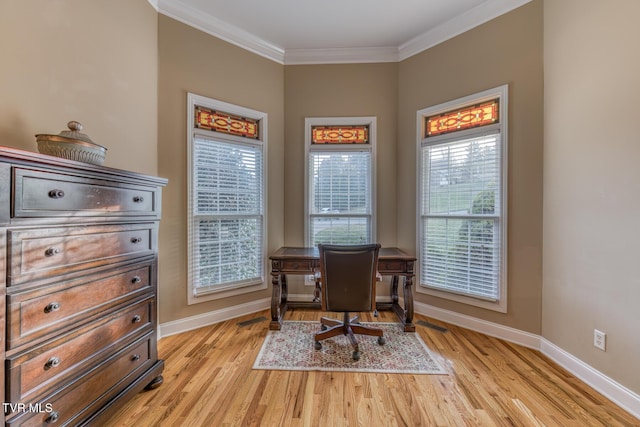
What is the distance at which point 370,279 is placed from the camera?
2277mm

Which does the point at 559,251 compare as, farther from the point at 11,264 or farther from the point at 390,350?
the point at 11,264

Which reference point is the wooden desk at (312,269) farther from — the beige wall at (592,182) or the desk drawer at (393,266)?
the beige wall at (592,182)

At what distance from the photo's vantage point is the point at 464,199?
284 cm

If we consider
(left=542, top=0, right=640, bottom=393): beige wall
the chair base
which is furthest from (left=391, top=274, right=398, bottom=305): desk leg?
(left=542, top=0, right=640, bottom=393): beige wall

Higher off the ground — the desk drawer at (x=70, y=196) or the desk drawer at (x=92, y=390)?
the desk drawer at (x=70, y=196)

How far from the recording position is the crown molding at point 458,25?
8.26ft

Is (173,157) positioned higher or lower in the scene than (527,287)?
higher

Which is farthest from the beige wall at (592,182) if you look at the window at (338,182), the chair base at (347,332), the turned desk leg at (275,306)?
the turned desk leg at (275,306)

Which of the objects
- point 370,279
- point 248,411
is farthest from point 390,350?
point 248,411

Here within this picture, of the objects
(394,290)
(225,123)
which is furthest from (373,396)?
(225,123)

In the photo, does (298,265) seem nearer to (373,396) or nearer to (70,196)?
(373,396)

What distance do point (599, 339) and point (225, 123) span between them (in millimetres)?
3829

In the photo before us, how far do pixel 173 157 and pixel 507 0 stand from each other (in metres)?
3.61

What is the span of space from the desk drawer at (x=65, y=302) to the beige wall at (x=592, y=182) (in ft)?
10.4
